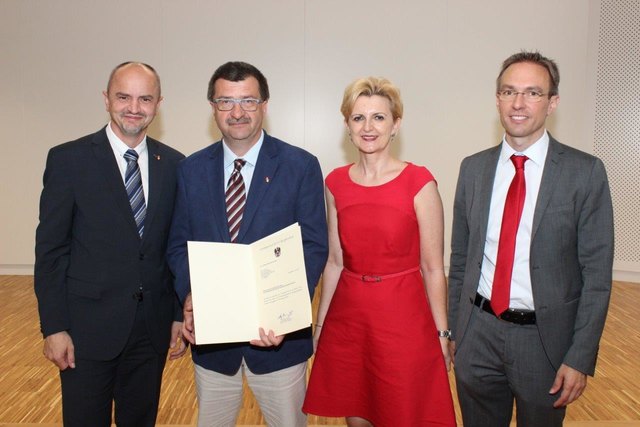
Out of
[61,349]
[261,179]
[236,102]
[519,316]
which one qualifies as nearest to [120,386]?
[61,349]

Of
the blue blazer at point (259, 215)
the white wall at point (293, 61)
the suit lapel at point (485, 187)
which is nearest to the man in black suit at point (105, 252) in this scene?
the blue blazer at point (259, 215)

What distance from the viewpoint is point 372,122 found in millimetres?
2283

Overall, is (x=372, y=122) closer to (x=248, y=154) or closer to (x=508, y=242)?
(x=248, y=154)

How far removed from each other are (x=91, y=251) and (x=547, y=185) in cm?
177

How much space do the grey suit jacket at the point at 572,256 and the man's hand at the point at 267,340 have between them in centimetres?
96

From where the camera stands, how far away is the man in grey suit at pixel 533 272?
2.04m

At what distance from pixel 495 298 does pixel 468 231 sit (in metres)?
0.39

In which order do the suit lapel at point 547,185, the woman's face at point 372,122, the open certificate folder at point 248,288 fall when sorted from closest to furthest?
the open certificate folder at point 248,288
the suit lapel at point 547,185
the woman's face at point 372,122

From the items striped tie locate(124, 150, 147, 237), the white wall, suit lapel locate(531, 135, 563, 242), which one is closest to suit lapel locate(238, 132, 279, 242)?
striped tie locate(124, 150, 147, 237)

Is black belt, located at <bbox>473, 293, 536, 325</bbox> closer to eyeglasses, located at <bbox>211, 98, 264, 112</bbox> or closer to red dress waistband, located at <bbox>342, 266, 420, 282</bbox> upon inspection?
red dress waistband, located at <bbox>342, 266, 420, 282</bbox>

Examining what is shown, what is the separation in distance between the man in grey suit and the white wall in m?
4.98

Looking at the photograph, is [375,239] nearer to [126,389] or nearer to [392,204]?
[392,204]

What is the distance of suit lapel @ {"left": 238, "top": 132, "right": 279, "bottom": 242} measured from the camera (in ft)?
7.04

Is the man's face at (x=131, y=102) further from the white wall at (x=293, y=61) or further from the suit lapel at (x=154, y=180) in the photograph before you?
the white wall at (x=293, y=61)
